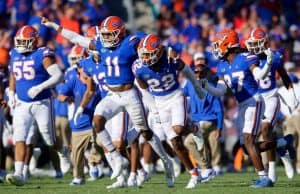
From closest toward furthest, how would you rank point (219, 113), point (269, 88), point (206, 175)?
1. point (269, 88)
2. point (206, 175)
3. point (219, 113)

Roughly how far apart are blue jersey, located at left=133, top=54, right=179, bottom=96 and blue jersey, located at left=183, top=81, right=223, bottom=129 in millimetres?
3132

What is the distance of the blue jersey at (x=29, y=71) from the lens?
13422 mm

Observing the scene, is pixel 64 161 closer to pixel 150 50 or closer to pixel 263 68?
pixel 150 50

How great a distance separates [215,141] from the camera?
16.3 metres

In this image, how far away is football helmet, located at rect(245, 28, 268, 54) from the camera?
1369 centimetres

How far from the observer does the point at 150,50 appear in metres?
12.4

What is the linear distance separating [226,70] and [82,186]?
92.2 inches

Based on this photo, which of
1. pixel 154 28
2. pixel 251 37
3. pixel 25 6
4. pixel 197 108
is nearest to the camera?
pixel 251 37

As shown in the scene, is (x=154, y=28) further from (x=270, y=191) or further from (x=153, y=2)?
(x=270, y=191)

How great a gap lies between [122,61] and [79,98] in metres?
2.10

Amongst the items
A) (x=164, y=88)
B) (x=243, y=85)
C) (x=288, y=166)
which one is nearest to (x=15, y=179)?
(x=164, y=88)

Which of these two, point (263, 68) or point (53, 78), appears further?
point (53, 78)

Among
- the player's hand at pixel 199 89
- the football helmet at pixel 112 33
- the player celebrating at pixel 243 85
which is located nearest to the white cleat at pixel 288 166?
the player celebrating at pixel 243 85

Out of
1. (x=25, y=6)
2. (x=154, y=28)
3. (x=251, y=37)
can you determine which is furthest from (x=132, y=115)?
(x=154, y=28)
